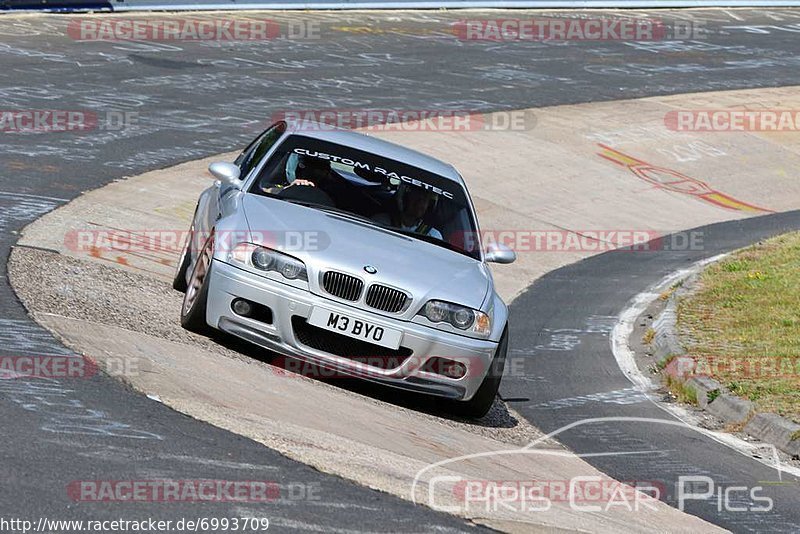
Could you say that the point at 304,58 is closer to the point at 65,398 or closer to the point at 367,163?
the point at 367,163

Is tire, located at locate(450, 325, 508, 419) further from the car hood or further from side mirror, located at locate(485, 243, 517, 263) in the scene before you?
side mirror, located at locate(485, 243, 517, 263)

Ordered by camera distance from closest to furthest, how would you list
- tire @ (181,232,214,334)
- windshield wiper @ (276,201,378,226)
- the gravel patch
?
1. tire @ (181,232,214,334)
2. the gravel patch
3. windshield wiper @ (276,201,378,226)

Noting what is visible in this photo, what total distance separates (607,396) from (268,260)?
11.3 ft

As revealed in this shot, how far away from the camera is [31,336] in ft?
24.7

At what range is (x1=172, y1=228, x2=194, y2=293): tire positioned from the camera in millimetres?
9719

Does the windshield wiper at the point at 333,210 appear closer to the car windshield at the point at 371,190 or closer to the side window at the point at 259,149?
the car windshield at the point at 371,190

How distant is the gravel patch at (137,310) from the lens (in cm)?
816

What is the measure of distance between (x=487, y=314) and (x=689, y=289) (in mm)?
6134

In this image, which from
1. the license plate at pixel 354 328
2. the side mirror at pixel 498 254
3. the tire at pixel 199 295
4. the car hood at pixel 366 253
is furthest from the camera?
the side mirror at pixel 498 254

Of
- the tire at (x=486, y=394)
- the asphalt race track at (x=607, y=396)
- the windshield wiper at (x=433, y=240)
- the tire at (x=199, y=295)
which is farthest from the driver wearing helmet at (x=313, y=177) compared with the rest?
the asphalt race track at (x=607, y=396)

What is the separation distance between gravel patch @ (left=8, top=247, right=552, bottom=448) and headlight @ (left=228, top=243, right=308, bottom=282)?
2.02 ft

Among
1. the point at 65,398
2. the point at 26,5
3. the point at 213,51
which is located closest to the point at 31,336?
the point at 65,398

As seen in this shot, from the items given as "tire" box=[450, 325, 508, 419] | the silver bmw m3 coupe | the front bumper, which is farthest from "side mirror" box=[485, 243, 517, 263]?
the front bumper

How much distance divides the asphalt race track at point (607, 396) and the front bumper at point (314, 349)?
3.39 ft
